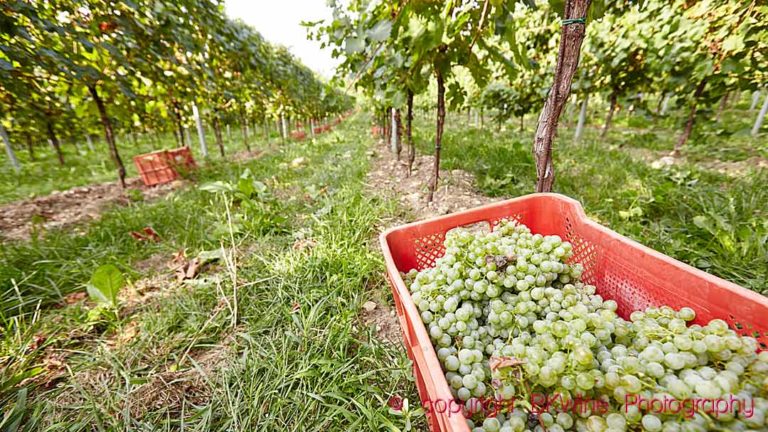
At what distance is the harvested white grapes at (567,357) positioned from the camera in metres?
0.59

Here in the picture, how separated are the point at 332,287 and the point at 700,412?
5.68 ft

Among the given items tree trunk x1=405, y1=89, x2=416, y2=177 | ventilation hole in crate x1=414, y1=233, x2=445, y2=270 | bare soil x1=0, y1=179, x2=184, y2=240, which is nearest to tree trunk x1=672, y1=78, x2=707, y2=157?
tree trunk x1=405, y1=89, x2=416, y2=177

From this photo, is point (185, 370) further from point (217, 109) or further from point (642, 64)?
point (217, 109)

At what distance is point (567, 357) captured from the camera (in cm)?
71

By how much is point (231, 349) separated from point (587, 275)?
184 centimetres

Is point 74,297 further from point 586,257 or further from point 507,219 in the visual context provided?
point 586,257

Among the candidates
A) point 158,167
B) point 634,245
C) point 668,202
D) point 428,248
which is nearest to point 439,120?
point 428,248

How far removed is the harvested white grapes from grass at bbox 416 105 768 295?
1.49 m

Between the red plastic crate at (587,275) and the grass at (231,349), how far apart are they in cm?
44

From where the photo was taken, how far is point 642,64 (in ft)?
17.1

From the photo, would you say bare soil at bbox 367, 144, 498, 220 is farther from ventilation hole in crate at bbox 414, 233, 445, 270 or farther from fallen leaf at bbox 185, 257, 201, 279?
fallen leaf at bbox 185, 257, 201, 279

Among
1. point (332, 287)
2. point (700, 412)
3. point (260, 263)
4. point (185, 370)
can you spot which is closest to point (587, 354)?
point (700, 412)

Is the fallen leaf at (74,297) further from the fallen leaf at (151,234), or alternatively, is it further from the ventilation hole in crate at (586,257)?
the ventilation hole in crate at (586,257)

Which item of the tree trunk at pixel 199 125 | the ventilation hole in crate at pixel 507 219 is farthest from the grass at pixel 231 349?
the tree trunk at pixel 199 125
